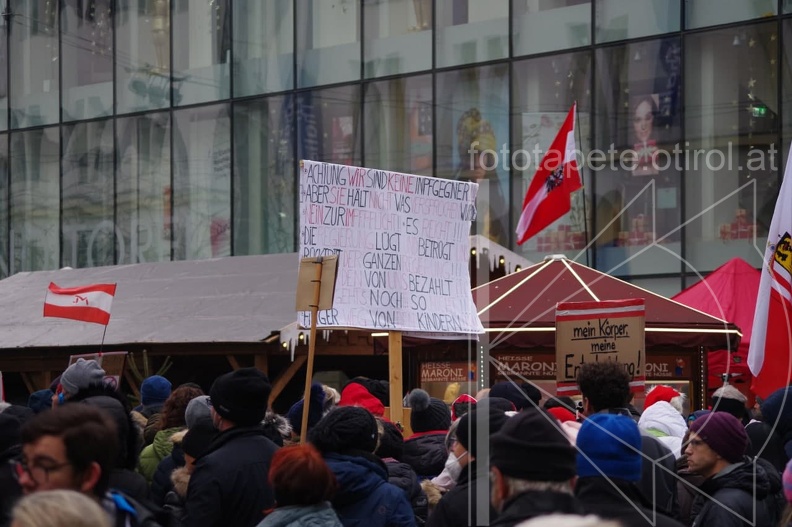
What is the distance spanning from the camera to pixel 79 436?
3580mm

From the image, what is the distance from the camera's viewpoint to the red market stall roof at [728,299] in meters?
14.9

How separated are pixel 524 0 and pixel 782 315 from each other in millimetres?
14670

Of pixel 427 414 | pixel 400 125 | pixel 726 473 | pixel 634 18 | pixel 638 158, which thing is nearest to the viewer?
pixel 726 473

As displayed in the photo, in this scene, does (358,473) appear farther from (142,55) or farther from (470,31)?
(142,55)

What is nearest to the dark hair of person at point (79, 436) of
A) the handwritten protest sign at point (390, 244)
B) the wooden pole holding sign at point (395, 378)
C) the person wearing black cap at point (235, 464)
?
the person wearing black cap at point (235, 464)

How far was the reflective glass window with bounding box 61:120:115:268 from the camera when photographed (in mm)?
26156

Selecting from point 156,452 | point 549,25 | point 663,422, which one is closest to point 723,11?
point 549,25

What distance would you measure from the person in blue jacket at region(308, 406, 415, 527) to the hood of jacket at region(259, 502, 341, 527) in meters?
0.48

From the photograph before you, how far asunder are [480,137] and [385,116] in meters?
2.04

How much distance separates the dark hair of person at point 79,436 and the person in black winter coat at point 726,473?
259 centimetres

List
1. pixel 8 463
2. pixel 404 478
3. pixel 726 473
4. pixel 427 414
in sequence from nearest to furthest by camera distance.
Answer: pixel 8 463 → pixel 726 473 → pixel 404 478 → pixel 427 414

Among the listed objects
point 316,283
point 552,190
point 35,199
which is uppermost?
point 35,199

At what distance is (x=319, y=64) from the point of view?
23.8 metres

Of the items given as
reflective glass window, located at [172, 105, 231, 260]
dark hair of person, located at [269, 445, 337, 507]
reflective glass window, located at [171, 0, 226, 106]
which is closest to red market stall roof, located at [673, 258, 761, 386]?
dark hair of person, located at [269, 445, 337, 507]
